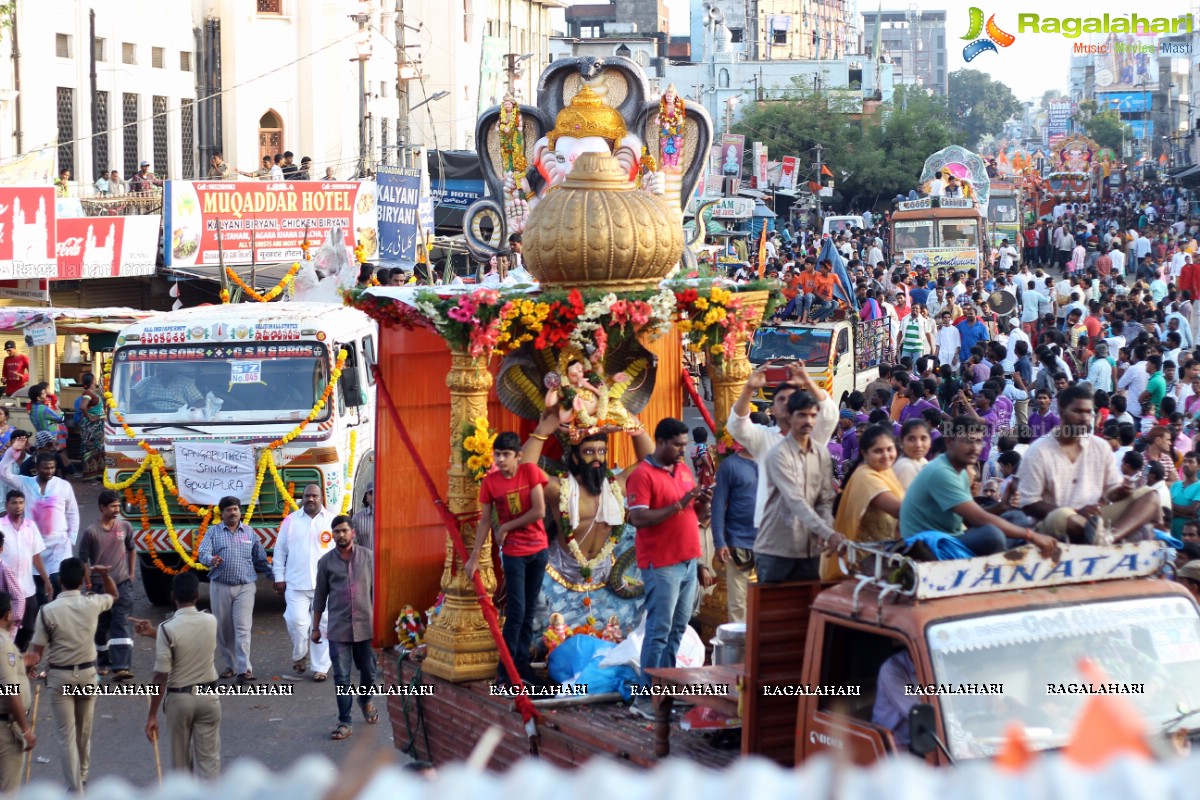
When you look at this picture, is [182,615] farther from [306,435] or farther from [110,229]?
[110,229]

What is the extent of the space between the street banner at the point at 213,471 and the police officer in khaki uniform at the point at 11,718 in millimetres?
5110

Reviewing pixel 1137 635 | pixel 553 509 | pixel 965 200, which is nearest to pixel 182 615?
pixel 553 509

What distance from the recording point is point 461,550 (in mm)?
8898

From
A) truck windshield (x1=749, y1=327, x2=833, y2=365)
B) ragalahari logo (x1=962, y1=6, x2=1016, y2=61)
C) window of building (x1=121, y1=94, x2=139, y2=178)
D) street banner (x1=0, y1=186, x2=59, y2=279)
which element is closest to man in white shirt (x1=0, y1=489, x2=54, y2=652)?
truck windshield (x1=749, y1=327, x2=833, y2=365)

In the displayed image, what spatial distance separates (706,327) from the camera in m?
9.30

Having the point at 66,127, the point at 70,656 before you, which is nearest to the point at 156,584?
the point at 70,656

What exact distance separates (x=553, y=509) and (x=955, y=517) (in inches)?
145

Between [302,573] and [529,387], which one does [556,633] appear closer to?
[529,387]

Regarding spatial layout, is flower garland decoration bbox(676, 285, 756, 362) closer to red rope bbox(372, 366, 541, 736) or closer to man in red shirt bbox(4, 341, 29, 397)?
red rope bbox(372, 366, 541, 736)

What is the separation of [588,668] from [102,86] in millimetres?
30375

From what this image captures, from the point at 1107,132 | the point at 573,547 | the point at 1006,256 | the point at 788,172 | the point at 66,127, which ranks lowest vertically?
the point at 573,547

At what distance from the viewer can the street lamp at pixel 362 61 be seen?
35.3 meters

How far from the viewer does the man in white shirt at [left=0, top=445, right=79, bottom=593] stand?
41.4 ft

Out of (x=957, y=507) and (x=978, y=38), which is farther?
(x=978, y=38)
